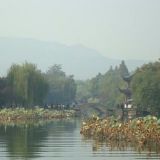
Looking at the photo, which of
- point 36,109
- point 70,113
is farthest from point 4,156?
point 70,113

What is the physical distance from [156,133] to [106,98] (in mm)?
94693

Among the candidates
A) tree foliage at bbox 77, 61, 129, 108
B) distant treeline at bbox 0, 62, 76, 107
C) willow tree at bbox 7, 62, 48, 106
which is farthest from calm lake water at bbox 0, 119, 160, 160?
tree foliage at bbox 77, 61, 129, 108

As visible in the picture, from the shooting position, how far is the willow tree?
8906 centimetres

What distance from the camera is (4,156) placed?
32.6m

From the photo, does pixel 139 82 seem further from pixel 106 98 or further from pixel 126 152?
pixel 106 98

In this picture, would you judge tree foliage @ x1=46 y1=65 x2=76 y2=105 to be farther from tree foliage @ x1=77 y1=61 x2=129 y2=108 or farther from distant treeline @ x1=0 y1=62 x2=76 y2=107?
distant treeline @ x1=0 y1=62 x2=76 y2=107

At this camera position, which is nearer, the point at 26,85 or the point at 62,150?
the point at 62,150

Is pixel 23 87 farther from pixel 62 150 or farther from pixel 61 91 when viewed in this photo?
pixel 62 150

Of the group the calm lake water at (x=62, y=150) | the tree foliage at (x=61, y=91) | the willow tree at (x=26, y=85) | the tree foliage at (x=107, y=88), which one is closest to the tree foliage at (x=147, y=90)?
the willow tree at (x=26, y=85)

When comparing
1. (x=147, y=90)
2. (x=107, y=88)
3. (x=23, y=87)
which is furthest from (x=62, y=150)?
(x=107, y=88)

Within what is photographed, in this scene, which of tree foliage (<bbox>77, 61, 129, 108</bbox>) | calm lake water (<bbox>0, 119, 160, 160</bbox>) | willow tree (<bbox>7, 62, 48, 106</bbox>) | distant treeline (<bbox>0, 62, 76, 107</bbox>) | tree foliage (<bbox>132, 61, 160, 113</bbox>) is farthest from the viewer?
tree foliage (<bbox>77, 61, 129, 108</bbox>)

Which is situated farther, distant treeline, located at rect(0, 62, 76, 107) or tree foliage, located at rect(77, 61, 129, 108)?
tree foliage, located at rect(77, 61, 129, 108)

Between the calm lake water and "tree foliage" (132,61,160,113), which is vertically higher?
"tree foliage" (132,61,160,113)

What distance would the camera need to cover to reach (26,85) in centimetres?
8919
